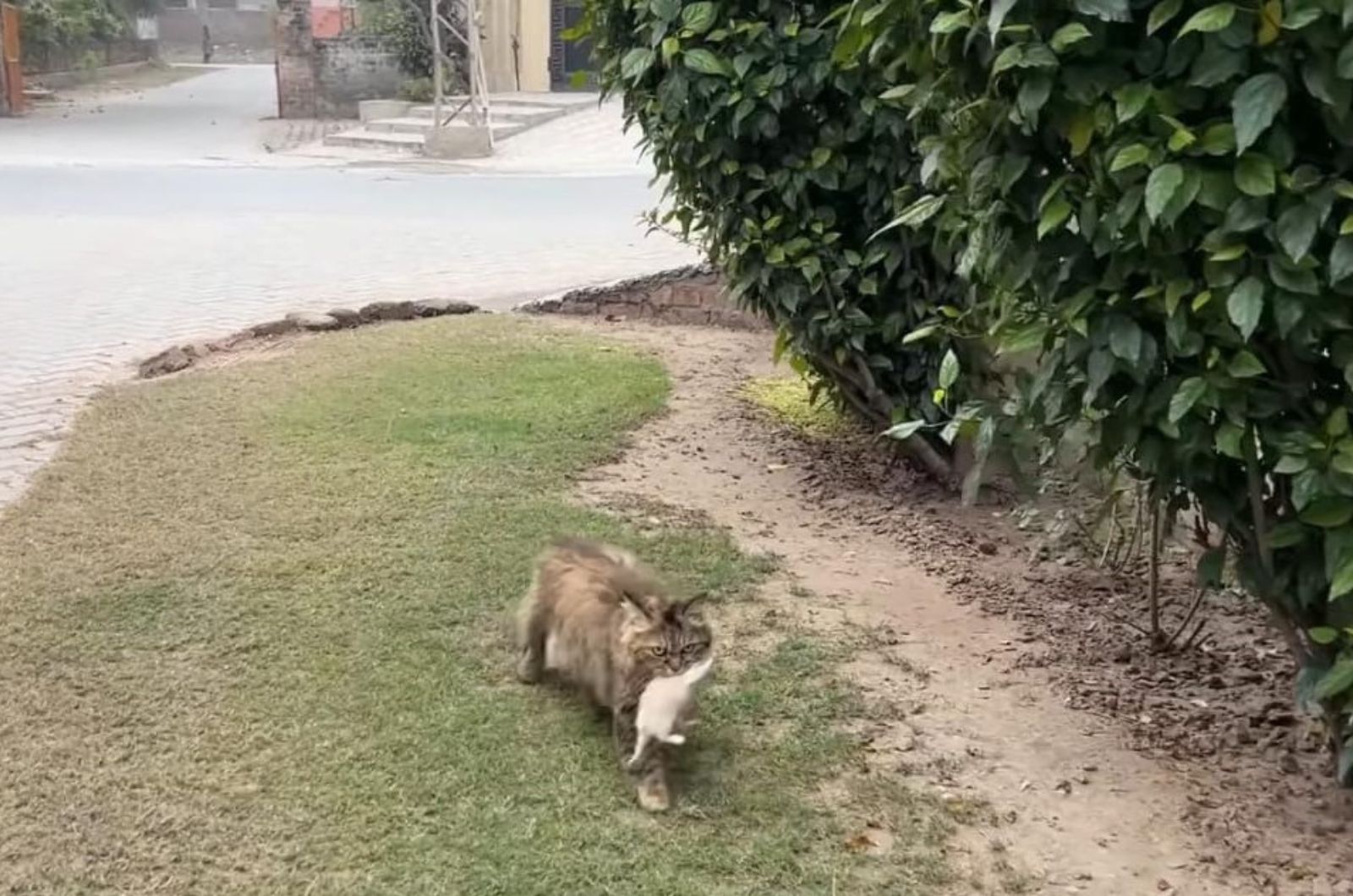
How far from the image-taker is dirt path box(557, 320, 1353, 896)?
3094mm

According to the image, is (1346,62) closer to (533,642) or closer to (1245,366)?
(1245,366)

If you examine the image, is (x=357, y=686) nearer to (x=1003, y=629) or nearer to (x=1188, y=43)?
(x=1003, y=629)

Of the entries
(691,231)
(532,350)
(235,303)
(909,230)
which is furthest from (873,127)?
(235,303)

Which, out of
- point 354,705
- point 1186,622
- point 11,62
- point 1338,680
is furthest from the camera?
point 11,62

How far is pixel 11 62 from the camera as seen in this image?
25359mm

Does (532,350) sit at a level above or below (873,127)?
below

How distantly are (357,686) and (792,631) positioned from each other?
131 centimetres

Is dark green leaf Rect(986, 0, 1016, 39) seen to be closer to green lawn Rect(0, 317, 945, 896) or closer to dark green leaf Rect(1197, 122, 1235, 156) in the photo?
dark green leaf Rect(1197, 122, 1235, 156)

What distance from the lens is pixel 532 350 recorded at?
8.09 m

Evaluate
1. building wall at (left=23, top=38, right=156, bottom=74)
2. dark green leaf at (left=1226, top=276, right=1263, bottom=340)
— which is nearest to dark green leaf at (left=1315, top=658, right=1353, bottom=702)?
dark green leaf at (left=1226, top=276, right=1263, bottom=340)

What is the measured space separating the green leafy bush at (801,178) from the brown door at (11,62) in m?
22.9

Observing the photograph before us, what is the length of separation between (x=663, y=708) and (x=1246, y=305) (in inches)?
60.4

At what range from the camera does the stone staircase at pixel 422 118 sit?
20.3 meters

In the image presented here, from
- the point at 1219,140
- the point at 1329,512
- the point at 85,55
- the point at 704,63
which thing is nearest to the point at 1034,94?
the point at 1219,140
